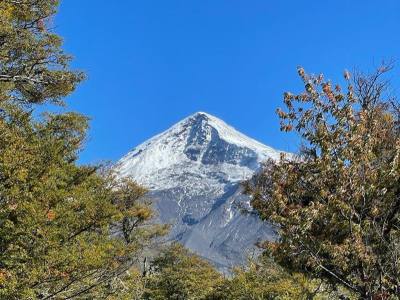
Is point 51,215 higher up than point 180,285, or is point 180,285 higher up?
point 51,215

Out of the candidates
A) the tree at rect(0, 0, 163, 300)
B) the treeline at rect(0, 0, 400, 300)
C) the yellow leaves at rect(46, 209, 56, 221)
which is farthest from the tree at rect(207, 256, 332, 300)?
the yellow leaves at rect(46, 209, 56, 221)

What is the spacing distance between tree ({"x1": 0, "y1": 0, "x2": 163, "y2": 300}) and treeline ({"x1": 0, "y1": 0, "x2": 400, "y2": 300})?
0.05m

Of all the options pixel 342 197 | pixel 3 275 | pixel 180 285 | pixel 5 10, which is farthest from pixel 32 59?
pixel 180 285

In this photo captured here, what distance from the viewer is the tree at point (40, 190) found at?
636 inches

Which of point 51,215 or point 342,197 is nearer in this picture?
point 342,197

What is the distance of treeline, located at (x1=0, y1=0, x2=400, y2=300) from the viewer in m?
9.22

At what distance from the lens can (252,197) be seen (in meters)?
22.5

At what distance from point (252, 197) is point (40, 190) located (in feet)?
31.2

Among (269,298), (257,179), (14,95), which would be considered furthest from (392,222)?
(269,298)

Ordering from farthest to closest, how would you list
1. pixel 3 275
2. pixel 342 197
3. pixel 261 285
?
pixel 261 285, pixel 3 275, pixel 342 197

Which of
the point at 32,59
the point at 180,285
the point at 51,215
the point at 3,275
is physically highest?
the point at 32,59

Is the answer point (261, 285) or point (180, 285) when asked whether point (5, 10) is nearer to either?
point (261, 285)

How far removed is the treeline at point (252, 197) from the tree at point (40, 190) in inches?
2.1

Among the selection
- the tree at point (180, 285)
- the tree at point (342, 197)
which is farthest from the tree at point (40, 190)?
the tree at point (180, 285)
